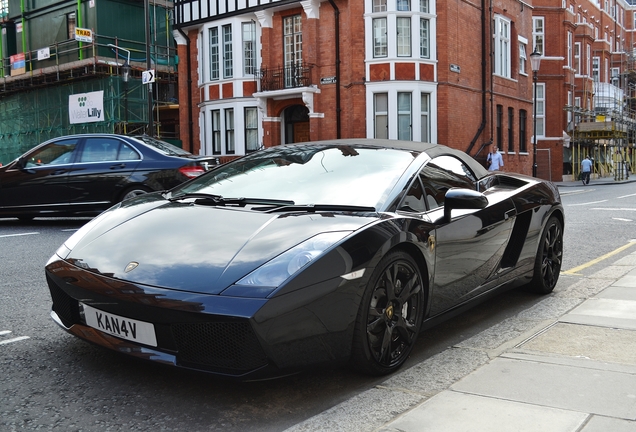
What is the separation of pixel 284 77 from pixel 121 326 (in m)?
24.9

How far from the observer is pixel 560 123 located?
42844 mm

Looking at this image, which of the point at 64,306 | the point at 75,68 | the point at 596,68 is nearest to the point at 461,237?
the point at 64,306

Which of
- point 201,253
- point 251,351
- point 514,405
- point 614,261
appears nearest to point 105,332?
point 201,253

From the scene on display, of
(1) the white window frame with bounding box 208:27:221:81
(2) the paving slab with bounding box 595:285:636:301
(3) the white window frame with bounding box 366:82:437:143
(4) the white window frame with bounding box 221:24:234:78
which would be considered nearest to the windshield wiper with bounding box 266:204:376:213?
(2) the paving slab with bounding box 595:285:636:301

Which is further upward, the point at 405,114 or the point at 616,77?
the point at 616,77

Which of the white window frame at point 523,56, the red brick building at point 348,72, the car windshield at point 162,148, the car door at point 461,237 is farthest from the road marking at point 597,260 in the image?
the white window frame at point 523,56

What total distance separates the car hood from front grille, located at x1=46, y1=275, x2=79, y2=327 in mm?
173

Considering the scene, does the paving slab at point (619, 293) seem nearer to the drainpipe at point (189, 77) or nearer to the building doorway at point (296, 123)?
the building doorway at point (296, 123)

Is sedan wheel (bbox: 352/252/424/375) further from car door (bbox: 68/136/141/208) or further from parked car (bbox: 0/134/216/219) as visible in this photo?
car door (bbox: 68/136/141/208)

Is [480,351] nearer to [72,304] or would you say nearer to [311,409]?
[311,409]

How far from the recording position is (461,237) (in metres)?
4.23

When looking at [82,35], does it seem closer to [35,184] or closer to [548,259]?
[35,184]

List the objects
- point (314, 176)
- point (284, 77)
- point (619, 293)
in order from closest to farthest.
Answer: point (314, 176) < point (619, 293) < point (284, 77)

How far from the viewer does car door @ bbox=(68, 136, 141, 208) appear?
10.8m
